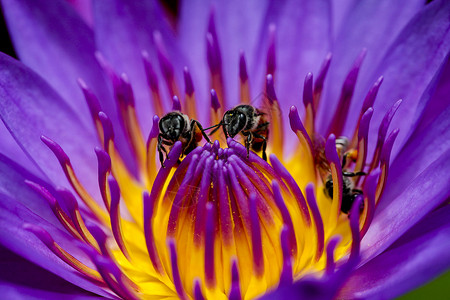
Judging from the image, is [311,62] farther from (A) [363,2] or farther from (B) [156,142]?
(B) [156,142]

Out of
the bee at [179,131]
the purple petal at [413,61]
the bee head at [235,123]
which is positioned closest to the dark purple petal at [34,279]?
the bee at [179,131]

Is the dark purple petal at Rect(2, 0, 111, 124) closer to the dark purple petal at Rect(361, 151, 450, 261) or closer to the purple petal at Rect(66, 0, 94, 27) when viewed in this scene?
the purple petal at Rect(66, 0, 94, 27)

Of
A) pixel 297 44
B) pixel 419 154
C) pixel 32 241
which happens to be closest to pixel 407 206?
pixel 419 154

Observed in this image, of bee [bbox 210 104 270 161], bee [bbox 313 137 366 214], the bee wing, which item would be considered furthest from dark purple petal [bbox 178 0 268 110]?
bee [bbox 313 137 366 214]

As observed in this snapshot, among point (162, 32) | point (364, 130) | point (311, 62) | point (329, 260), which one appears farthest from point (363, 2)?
point (329, 260)

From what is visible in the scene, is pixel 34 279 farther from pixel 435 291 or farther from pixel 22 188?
pixel 435 291

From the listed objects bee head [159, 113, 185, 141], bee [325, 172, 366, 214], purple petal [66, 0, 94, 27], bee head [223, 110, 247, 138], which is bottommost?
bee [325, 172, 366, 214]

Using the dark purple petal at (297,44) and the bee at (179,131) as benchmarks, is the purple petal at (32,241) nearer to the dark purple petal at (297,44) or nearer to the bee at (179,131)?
the bee at (179,131)
